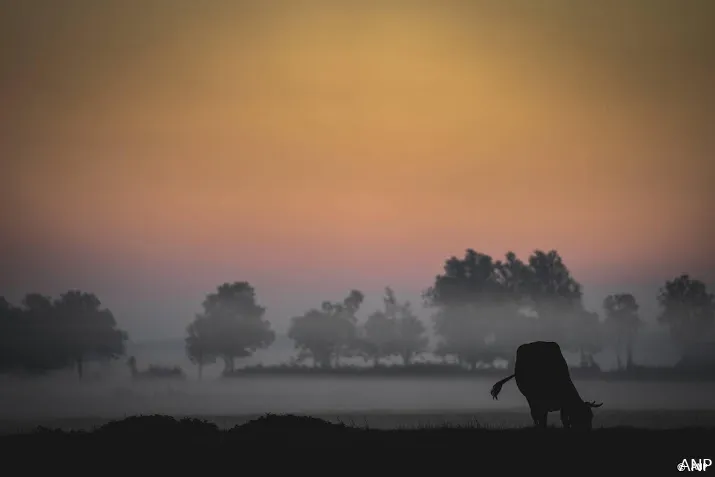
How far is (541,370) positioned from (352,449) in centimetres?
1239

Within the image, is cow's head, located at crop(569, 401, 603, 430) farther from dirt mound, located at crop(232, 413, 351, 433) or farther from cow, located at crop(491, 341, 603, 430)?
dirt mound, located at crop(232, 413, 351, 433)

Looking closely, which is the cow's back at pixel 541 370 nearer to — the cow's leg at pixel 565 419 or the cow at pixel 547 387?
the cow at pixel 547 387

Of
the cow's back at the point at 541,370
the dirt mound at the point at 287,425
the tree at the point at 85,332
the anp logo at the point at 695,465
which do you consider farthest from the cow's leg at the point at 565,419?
the tree at the point at 85,332

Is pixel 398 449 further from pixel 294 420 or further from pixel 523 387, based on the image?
pixel 523 387

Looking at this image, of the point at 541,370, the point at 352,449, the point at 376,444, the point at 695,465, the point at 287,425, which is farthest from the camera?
the point at 541,370

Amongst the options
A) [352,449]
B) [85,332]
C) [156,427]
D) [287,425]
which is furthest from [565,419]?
[85,332]

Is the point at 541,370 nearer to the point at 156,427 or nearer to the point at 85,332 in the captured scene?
the point at 156,427

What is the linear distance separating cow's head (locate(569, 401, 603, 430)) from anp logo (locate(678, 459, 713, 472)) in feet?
30.6

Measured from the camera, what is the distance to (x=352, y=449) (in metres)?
33.5

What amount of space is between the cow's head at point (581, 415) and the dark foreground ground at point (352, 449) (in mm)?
1622

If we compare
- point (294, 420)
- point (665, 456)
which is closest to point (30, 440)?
point (294, 420)

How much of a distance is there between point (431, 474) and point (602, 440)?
809 centimetres

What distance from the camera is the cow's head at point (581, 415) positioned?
40.5m

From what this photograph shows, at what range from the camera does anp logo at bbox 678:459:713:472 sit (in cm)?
3003
